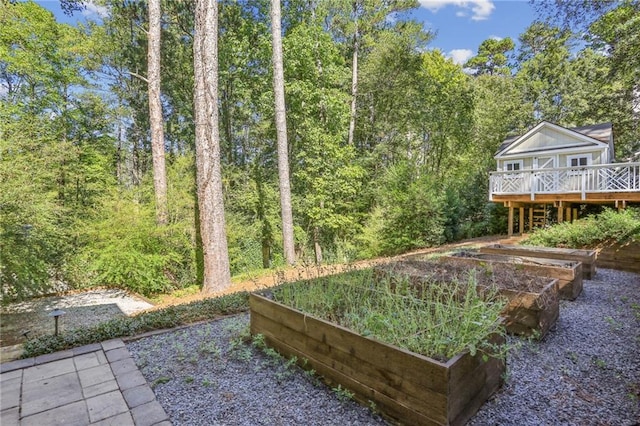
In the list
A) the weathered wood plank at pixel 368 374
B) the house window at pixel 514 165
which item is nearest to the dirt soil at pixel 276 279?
the weathered wood plank at pixel 368 374

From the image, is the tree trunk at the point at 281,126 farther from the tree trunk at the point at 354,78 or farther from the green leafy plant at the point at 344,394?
the green leafy plant at the point at 344,394

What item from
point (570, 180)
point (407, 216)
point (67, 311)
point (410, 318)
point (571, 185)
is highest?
point (570, 180)

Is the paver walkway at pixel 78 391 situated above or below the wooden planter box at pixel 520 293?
below

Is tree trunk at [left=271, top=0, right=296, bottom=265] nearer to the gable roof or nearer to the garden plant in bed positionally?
the garden plant in bed

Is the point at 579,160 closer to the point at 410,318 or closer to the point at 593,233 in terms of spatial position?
the point at 593,233

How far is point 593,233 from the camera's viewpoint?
6625 millimetres

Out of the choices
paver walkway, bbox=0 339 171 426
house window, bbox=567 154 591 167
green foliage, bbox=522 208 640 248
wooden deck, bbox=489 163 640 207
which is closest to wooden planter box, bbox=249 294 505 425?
paver walkway, bbox=0 339 171 426

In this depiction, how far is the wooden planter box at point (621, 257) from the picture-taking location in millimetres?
5543

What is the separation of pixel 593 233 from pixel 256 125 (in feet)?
38.2

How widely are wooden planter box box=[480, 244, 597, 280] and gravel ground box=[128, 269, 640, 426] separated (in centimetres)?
198

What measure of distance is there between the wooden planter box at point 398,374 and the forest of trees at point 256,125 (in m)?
3.69

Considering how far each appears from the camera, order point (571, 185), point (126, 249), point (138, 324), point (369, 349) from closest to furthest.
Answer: point (369, 349), point (138, 324), point (126, 249), point (571, 185)

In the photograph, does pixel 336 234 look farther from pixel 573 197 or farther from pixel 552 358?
pixel 552 358

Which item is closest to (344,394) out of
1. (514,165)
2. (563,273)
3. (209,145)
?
(563,273)
